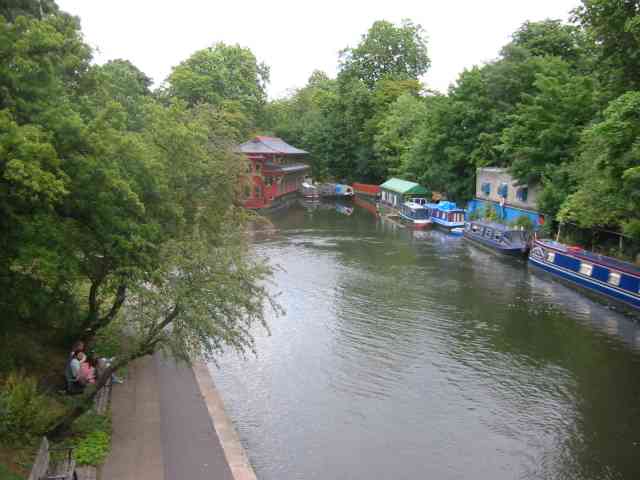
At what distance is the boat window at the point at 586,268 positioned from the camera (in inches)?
1241

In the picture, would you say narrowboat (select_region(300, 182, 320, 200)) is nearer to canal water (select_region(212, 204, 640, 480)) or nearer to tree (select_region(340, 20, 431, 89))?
tree (select_region(340, 20, 431, 89))

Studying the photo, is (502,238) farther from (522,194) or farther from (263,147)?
(263,147)

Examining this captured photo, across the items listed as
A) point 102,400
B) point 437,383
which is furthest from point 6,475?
point 437,383

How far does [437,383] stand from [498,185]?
115 feet

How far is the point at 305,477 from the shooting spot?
13.5m

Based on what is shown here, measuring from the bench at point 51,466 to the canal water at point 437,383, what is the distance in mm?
4479

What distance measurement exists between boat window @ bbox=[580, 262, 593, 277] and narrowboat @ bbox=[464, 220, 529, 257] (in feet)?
28.0

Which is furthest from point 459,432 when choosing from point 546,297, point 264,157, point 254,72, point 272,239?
point 254,72

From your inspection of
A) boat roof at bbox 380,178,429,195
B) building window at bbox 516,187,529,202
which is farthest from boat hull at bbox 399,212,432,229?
building window at bbox 516,187,529,202

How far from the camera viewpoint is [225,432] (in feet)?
44.8

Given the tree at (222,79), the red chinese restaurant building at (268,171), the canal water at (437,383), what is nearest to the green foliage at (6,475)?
the canal water at (437,383)

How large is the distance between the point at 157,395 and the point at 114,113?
23.1 feet

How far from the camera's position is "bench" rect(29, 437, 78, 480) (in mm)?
9750

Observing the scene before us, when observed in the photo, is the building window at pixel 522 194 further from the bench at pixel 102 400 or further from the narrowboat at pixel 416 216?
the bench at pixel 102 400
